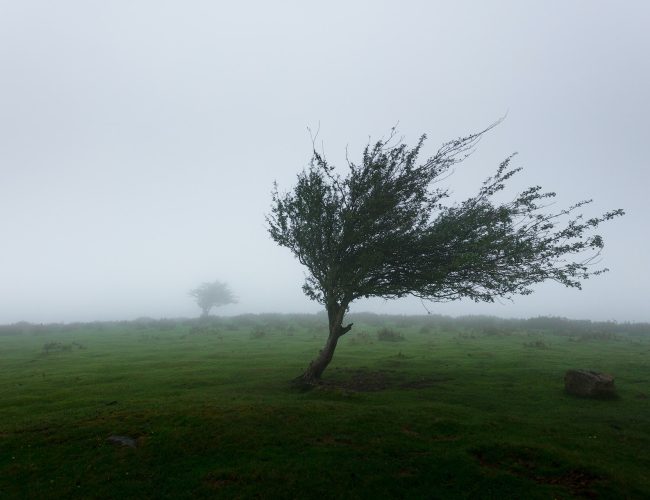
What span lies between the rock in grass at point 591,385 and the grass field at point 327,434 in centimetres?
60

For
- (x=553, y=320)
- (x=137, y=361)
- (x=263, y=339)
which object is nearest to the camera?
(x=137, y=361)

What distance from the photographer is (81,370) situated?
29.3 metres

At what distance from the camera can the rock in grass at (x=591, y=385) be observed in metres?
19.5

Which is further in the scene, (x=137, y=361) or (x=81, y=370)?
(x=137, y=361)

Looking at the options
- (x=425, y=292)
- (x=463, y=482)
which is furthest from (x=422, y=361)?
(x=463, y=482)

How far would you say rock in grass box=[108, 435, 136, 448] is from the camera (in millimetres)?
13664

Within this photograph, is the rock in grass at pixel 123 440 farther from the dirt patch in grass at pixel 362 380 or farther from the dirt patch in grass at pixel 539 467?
the dirt patch in grass at pixel 539 467

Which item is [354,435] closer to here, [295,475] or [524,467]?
[295,475]

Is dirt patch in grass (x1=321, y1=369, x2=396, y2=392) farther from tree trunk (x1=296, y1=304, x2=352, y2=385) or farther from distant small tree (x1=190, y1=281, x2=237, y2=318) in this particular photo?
distant small tree (x1=190, y1=281, x2=237, y2=318)

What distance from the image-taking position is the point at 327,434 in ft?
47.1

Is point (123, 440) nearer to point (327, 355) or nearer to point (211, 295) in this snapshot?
point (327, 355)

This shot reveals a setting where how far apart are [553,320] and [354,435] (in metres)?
66.5

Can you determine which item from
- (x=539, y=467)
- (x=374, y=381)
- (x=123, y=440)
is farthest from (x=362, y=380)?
(x=123, y=440)

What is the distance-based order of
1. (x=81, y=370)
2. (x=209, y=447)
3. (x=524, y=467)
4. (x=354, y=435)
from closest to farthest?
(x=524, y=467), (x=209, y=447), (x=354, y=435), (x=81, y=370)
